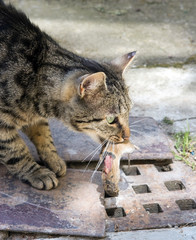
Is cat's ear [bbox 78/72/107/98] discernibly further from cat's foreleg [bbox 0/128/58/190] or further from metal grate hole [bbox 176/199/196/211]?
metal grate hole [bbox 176/199/196/211]

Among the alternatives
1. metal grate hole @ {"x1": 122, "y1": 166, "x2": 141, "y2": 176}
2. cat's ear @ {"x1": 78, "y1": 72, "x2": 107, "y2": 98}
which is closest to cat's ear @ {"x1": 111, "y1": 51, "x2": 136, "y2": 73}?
cat's ear @ {"x1": 78, "y1": 72, "x2": 107, "y2": 98}

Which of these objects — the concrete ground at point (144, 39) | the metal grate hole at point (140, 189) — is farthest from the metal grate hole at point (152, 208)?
the concrete ground at point (144, 39)

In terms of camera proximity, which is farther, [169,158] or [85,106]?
[169,158]

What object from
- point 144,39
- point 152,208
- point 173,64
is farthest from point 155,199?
point 144,39

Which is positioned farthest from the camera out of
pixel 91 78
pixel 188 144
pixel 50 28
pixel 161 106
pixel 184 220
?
pixel 50 28

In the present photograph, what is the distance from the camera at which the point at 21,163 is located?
2287mm

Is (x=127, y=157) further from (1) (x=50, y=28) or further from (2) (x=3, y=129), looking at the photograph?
(1) (x=50, y=28)

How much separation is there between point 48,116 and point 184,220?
0.91 meters

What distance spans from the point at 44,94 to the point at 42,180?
18.6 inches

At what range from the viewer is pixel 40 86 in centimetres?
218

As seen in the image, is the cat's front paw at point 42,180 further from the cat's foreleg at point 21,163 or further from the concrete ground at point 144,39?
the concrete ground at point 144,39

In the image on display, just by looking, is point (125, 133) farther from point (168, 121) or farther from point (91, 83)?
point (168, 121)

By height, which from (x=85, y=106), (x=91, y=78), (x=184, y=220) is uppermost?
(x=91, y=78)

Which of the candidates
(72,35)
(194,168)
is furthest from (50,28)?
(194,168)
